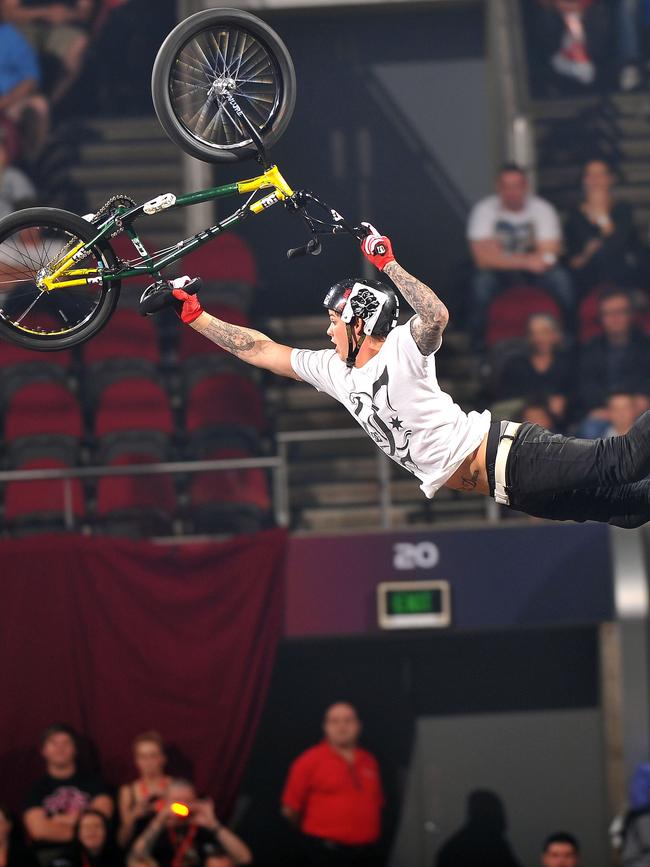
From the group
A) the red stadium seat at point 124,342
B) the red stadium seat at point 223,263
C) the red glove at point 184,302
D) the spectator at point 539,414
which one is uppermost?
the red stadium seat at point 223,263

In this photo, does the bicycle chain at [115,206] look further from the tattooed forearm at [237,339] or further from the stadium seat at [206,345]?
the stadium seat at [206,345]

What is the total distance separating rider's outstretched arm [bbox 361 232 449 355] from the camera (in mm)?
5766

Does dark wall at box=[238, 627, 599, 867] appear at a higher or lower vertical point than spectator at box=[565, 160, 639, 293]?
lower

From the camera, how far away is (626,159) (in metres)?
12.8

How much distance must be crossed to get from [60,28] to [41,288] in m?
7.15

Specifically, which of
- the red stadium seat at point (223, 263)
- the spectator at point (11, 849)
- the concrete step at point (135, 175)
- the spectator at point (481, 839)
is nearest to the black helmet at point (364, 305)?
the spectator at point (11, 849)

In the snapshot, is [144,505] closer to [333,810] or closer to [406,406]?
[333,810]

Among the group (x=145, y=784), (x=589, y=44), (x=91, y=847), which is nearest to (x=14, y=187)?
(x=145, y=784)

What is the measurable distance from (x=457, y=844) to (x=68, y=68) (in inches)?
244

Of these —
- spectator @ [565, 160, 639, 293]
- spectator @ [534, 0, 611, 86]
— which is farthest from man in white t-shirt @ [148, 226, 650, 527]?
spectator @ [534, 0, 611, 86]

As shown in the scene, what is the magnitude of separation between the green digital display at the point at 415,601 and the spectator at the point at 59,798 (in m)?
1.95

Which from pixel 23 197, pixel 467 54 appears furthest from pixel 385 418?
pixel 467 54

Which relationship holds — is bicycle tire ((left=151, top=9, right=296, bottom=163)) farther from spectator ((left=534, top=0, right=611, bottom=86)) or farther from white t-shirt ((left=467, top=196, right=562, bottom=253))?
spectator ((left=534, top=0, right=611, bottom=86))

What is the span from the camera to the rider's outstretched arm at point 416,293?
5766 mm
